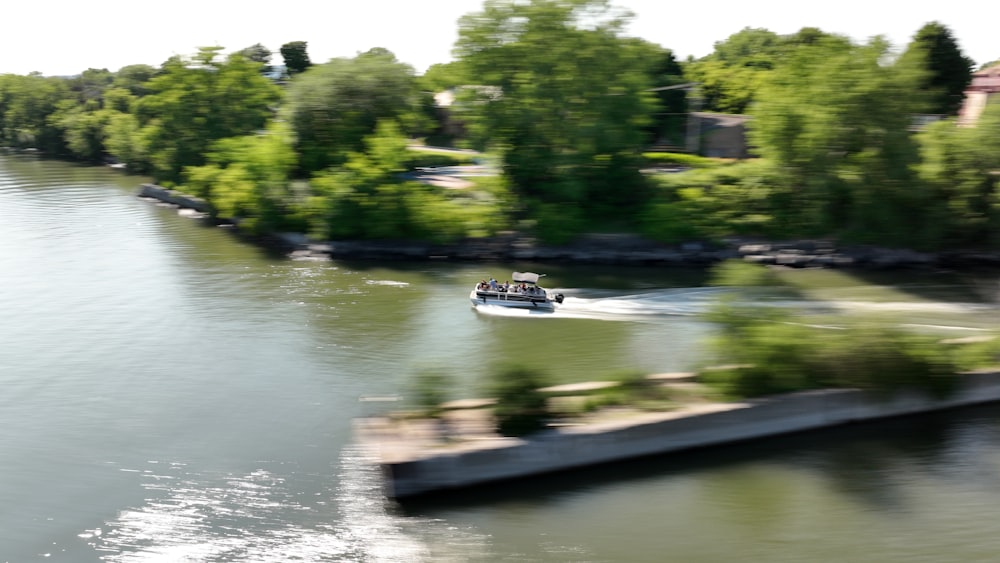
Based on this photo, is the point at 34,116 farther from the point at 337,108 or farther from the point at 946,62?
the point at 946,62

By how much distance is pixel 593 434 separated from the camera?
14.9 meters

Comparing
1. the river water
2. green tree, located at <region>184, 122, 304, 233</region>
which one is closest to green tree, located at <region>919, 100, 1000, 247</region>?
the river water

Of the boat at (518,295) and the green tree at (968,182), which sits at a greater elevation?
the green tree at (968,182)

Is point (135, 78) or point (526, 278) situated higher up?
point (135, 78)

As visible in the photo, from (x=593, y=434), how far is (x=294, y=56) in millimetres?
89267

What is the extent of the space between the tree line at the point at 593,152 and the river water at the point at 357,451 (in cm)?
480

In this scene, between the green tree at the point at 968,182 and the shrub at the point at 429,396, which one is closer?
the shrub at the point at 429,396

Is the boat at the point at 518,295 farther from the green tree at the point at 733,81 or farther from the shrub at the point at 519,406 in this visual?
the green tree at the point at 733,81

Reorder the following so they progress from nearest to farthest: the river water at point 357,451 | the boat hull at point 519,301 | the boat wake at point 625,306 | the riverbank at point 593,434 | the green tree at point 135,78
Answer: the river water at point 357,451
the riverbank at point 593,434
the boat wake at point 625,306
the boat hull at point 519,301
the green tree at point 135,78

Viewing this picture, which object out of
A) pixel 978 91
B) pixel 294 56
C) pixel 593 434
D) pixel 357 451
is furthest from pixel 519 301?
pixel 294 56

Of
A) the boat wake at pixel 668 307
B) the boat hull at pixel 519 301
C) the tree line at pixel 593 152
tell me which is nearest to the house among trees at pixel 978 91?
the tree line at pixel 593 152

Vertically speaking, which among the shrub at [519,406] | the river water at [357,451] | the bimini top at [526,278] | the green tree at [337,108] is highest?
the green tree at [337,108]

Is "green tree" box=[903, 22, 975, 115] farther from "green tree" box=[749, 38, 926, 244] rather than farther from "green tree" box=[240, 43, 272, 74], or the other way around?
"green tree" box=[240, 43, 272, 74]

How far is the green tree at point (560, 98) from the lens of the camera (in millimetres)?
33844
